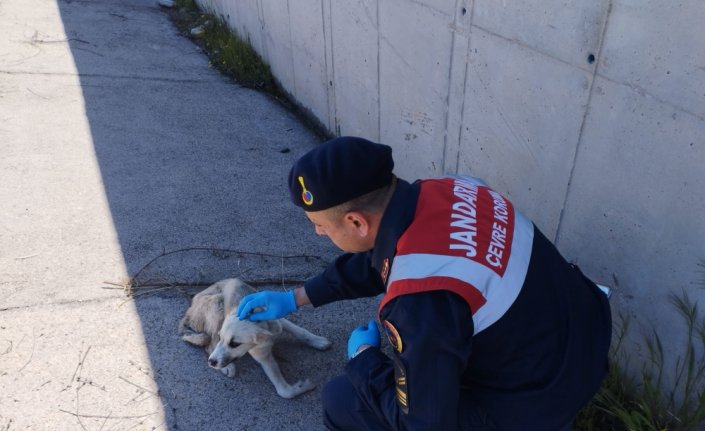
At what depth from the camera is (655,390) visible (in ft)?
7.09

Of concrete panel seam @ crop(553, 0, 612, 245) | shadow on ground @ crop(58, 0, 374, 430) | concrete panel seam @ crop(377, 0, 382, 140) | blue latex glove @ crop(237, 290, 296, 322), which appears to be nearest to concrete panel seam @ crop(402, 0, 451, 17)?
concrete panel seam @ crop(377, 0, 382, 140)

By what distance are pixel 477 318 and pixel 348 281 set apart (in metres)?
0.85

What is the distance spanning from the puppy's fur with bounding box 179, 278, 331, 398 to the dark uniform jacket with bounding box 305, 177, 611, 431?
72 cm

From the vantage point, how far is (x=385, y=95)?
3.61 meters

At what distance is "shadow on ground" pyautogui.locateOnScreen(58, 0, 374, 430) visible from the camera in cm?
257

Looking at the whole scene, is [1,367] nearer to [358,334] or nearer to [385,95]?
[358,334]

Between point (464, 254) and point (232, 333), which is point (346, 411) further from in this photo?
point (464, 254)

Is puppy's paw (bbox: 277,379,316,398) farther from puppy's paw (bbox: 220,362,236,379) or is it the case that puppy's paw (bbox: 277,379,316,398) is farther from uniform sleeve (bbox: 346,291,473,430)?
uniform sleeve (bbox: 346,291,473,430)

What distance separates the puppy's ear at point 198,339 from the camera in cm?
271

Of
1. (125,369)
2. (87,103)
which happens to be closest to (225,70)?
(87,103)

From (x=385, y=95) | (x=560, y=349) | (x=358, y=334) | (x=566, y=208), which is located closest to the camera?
(x=560, y=349)

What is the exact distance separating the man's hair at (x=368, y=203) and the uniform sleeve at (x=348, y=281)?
1.69 feet

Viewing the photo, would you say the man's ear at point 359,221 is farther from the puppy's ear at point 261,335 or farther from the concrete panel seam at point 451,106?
the concrete panel seam at point 451,106

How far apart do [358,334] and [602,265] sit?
3.29 ft
